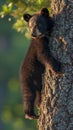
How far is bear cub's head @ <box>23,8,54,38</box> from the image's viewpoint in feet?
24.8

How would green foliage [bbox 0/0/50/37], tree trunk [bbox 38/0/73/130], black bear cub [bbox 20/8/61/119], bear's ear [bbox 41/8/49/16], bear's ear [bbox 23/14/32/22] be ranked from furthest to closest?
green foliage [bbox 0/0/50/37], bear's ear [bbox 23/14/32/22], bear's ear [bbox 41/8/49/16], black bear cub [bbox 20/8/61/119], tree trunk [bbox 38/0/73/130]

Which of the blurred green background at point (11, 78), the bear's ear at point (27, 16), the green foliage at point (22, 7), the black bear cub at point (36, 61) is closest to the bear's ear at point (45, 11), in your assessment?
the black bear cub at point (36, 61)

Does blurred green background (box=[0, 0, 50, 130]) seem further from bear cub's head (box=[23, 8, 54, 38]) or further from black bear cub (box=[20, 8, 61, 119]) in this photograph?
bear cub's head (box=[23, 8, 54, 38])

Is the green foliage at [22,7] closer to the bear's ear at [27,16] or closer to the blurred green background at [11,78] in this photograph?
the bear's ear at [27,16]

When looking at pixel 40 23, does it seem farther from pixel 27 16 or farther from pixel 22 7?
pixel 22 7

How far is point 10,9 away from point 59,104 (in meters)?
1.77

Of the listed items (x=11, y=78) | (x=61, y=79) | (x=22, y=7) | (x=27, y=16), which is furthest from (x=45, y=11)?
(x=11, y=78)

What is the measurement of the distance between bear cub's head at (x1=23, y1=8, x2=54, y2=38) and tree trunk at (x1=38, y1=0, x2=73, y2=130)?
4.1 inches

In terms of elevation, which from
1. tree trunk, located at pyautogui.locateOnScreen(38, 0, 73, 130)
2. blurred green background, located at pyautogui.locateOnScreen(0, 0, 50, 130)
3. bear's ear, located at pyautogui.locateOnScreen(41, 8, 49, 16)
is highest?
bear's ear, located at pyautogui.locateOnScreen(41, 8, 49, 16)

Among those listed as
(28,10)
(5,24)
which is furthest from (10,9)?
(5,24)

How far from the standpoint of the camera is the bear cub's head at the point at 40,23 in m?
7.57

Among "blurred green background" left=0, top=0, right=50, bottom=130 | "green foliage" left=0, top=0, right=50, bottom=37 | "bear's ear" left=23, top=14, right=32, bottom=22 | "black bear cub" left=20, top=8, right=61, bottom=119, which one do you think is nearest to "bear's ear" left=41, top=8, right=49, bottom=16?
"black bear cub" left=20, top=8, right=61, bottom=119

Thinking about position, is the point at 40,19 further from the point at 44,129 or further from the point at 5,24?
the point at 5,24

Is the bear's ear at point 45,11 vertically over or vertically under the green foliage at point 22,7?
over
